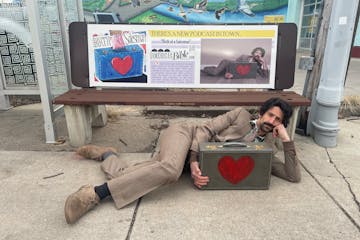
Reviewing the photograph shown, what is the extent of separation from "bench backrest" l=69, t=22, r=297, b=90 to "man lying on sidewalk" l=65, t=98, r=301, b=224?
3.70ft

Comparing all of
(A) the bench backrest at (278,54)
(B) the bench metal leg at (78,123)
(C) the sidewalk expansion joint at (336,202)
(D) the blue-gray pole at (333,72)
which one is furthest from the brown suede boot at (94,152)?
(D) the blue-gray pole at (333,72)

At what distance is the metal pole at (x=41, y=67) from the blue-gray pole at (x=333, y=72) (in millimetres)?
3105

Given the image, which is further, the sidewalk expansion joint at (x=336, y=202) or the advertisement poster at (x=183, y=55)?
the advertisement poster at (x=183, y=55)

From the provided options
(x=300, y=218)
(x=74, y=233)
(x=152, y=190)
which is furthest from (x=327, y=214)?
(x=74, y=233)

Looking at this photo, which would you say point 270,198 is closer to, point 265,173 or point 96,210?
point 265,173

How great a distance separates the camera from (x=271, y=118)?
94.6 inches

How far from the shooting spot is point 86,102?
3018 mm

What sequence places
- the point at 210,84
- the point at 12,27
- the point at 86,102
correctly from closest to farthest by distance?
the point at 86,102 < the point at 210,84 < the point at 12,27

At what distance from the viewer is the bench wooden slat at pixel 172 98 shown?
3.03m

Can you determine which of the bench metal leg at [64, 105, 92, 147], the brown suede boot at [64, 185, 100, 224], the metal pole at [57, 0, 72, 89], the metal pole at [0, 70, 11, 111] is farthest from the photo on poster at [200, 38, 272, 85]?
the metal pole at [0, 70, 11, 111]

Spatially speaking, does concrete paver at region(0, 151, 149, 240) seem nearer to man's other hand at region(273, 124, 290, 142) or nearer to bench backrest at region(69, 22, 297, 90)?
bench backrest at region(69, 22, 297, 90)

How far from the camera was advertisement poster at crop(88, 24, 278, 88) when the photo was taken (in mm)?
3494

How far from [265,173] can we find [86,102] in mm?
1921

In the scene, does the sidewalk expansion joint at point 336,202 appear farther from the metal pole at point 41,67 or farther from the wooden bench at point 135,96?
the metal pole at point 41,67
